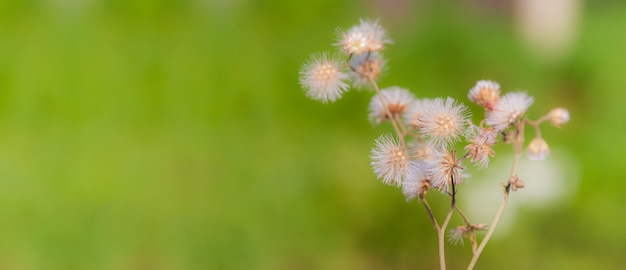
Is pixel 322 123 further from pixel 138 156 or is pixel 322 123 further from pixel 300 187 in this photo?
pixel 138 156

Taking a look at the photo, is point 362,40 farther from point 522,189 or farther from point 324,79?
point 522,189

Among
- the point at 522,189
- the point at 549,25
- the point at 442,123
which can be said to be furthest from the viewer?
the point at 549,25

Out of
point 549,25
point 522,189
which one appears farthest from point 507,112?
point 549,25

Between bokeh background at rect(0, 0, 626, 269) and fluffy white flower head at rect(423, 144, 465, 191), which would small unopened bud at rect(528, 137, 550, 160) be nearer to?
fluffy white flower head at rect(423, 144, 465, 191)

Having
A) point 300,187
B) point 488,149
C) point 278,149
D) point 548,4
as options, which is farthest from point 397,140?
point 548,4

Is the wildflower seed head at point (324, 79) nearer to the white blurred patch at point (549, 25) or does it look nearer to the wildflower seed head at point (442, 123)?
the wildflower seed head at point (442, 123)

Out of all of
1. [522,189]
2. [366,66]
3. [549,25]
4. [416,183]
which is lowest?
[416,183]
